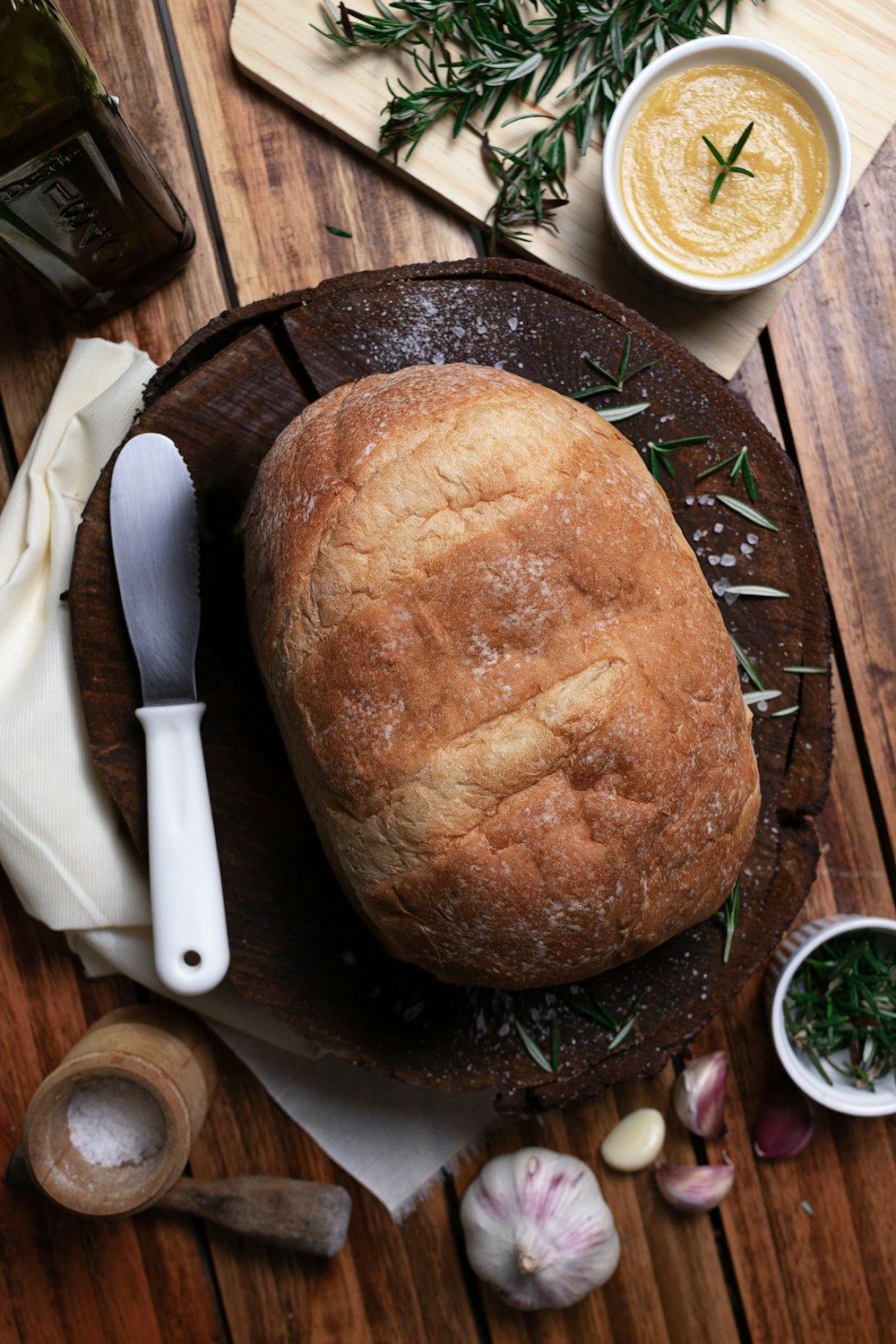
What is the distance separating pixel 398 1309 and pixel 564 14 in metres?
2.33

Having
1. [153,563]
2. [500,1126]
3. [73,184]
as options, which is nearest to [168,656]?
[153,563]

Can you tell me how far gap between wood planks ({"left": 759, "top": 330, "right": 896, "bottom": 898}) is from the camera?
1825mm

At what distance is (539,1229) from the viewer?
1.67m

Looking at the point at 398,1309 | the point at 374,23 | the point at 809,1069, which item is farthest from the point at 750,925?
the point at 374,23

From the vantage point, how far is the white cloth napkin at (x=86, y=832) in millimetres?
1616

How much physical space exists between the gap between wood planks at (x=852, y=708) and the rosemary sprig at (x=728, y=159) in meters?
0.35

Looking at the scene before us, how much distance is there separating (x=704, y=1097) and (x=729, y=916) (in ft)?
1.37

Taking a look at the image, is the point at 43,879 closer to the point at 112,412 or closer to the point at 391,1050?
the point at 391,1050

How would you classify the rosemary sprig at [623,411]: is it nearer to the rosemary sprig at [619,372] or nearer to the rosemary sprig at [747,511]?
the rosemary sprig at [619,372]

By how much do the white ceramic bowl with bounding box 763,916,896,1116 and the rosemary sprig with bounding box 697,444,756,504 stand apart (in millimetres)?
764

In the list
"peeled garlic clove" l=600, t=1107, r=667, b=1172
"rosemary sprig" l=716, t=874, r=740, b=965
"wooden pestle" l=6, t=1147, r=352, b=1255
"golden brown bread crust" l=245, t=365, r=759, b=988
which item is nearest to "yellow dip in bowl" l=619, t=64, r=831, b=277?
"golden brown bread crust" l=245, t=365, r=759, b=988

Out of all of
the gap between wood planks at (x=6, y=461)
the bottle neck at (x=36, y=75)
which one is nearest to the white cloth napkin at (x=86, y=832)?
the gap between wood planks at (x=6, y=461)

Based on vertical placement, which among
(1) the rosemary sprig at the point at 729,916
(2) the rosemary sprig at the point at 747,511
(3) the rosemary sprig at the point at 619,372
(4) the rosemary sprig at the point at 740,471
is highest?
(3) the rosemary sprig at the point at 619,372

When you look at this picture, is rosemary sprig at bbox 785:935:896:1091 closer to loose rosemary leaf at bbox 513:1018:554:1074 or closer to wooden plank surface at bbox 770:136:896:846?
wooden plank surface at bbox 770:136:896:846
